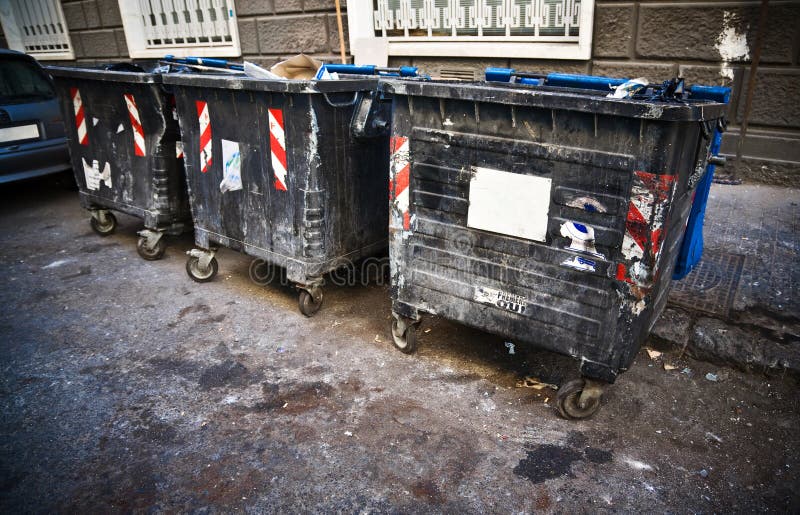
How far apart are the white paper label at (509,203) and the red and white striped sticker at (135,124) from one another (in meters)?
2.93

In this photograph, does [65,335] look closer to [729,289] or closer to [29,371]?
[29,371]

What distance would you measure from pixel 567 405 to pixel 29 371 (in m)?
2.92

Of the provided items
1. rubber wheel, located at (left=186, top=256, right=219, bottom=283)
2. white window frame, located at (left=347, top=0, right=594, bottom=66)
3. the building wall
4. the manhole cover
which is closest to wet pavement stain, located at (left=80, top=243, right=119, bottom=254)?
rubber wheel, located at (left=186, top=256, right=219, bottom=283)

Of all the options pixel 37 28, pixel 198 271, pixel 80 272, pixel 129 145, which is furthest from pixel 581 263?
pixel 37 28

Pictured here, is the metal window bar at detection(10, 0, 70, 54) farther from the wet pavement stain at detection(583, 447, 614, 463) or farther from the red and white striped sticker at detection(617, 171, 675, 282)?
the wet pavement stain at detection(583, 447, 614, 463)

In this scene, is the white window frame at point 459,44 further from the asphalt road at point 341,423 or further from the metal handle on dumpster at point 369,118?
the asphalt road at point 341,423

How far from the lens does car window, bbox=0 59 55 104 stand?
18.5 feet

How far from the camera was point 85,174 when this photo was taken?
481 centimetres

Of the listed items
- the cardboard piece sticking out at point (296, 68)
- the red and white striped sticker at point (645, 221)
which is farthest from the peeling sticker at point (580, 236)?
the cardboard piece sticking out at point (296, 68)

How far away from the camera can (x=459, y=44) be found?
244 inches

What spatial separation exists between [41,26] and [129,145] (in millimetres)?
9543

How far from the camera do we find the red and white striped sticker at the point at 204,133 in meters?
3.61

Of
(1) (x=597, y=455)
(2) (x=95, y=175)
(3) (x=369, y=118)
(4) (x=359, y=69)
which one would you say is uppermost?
(4) (x=359, y=69)

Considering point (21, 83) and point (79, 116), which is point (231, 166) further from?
point (21, 83)
